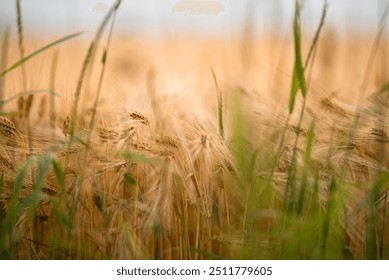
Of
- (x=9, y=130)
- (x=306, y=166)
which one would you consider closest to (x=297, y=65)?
(x=306, y=166)

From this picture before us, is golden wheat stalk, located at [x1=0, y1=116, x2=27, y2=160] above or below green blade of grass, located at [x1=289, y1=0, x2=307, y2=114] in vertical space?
below

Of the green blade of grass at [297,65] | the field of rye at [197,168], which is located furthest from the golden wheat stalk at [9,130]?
the green blade of grass at [297,65]

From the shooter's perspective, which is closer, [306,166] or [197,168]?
[306,166]

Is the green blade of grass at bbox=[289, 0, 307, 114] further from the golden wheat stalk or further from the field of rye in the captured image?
the golden wheat stalk

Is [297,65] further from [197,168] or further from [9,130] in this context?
[9,130]

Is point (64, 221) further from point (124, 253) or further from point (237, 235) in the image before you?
point (237, 235)

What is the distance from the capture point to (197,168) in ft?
3.30

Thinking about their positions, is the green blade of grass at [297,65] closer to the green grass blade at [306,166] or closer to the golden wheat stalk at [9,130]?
the green grass blade at [306,166]

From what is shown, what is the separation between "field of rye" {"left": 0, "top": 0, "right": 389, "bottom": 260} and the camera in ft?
3.01

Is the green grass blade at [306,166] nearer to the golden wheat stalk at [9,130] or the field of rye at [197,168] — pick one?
the field of rye at [197,168]

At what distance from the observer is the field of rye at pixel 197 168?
3.01ft

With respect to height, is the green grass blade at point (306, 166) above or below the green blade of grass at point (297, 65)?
below

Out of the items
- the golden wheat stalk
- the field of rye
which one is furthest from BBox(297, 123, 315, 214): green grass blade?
the golden wheat stalk

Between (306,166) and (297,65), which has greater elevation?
(297,65)
